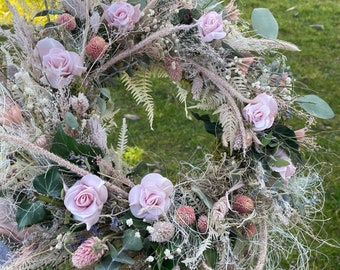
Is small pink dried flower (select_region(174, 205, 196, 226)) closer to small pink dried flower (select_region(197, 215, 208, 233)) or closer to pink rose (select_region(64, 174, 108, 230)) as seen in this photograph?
small pink dried flower (select_region(197, 215, 208, 233))

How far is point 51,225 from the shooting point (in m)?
1.15

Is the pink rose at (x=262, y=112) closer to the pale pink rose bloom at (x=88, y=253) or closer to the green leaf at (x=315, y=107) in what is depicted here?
the green leaf at (x=315, y=107)

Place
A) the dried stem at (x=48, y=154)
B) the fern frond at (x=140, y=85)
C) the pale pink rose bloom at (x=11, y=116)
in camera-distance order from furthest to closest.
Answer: the fern frond at (x=140, y=85), the pale pink rose bloom at (x=11, y=116), the dried stem at (x=48, y=154)

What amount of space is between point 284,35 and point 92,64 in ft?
10.6

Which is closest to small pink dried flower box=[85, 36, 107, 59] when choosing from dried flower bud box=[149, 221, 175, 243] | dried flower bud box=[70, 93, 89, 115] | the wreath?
the wreath

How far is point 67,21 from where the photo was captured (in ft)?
4.22

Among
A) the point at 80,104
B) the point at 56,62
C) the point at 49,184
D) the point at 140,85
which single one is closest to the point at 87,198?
the point at 49,184

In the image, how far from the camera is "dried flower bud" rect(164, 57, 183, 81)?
4.63 ft

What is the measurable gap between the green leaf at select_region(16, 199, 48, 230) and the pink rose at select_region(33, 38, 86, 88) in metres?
0.28

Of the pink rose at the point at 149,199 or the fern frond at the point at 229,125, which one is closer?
the pink rose at the point at 149,199

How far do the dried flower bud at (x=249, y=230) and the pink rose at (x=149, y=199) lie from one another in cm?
24

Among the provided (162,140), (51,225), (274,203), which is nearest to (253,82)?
(274,203)

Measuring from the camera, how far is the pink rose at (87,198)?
1066 millimetres

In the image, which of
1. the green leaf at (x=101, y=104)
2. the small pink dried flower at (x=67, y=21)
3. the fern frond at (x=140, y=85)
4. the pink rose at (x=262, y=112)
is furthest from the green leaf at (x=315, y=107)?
the small pink dried flower at (x=67, y=21)
